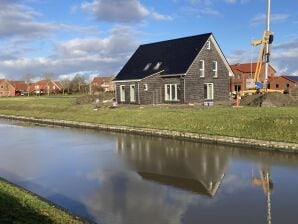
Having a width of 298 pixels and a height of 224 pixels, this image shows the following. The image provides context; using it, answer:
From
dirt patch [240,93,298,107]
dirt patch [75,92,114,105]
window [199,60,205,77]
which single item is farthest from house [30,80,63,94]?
dirt patch [240,93,298,107]

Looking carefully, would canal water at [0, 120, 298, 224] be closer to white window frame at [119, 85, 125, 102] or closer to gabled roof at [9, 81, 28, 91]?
white window frame at [119, 85, 125, 102]

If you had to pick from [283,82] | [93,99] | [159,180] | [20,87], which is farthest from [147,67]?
[20,87]

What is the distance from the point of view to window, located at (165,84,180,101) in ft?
128

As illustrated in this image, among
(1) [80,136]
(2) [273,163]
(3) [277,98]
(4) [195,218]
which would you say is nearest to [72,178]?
(4) [195,218]

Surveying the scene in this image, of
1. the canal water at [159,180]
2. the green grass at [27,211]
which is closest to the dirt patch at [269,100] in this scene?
the canal water at [159,180]

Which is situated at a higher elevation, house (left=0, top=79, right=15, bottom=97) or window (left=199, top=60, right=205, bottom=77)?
window (left=199, top=60, right=205, bottom=77)

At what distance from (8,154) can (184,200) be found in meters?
12.0

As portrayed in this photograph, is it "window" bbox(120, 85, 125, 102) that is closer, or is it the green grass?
the green grass

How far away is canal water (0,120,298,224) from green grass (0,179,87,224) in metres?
0.93

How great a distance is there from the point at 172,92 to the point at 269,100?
31.4 feet

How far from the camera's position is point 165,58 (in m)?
41.2

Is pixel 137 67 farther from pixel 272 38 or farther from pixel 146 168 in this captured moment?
pixel 146 168

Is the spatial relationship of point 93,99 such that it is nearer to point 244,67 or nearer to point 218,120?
point 218,120

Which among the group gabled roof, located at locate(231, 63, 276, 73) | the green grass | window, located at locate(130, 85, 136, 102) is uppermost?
gabled roof, located at locate(231, 63, 276, 73)
